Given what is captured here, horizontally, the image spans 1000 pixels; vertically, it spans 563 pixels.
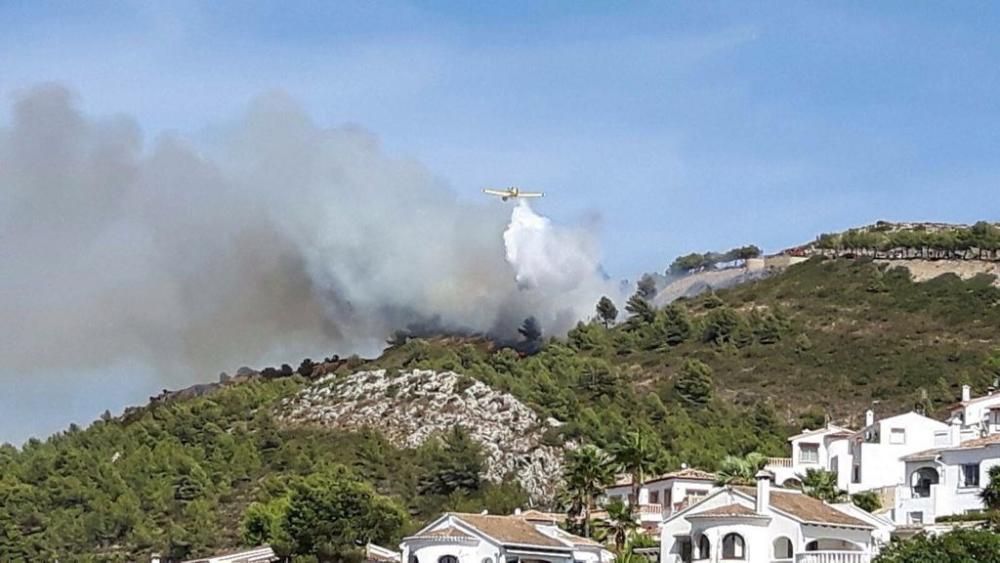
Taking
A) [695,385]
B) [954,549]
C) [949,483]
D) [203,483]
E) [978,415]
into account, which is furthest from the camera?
[695,385]

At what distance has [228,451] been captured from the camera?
157m

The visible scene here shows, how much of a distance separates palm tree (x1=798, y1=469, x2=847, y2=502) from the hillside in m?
24.1

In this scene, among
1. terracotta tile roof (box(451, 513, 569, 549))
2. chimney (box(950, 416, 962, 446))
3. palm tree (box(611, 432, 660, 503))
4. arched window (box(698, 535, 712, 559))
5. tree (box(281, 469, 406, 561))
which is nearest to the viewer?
arched window (box(698, 535, 712, 559))

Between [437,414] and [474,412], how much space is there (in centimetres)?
331

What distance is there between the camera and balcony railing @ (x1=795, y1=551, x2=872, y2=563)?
78688mm

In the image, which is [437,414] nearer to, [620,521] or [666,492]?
[666,492]

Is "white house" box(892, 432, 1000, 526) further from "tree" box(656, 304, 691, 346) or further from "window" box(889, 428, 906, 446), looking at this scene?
"tree" box(656, 304, 691, 346)

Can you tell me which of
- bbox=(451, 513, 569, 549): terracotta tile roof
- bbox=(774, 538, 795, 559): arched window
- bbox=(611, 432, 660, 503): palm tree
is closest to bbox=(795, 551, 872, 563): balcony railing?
bbox=(774, 538, 795, 559): arched window

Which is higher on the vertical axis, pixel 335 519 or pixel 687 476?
pixel 687 476

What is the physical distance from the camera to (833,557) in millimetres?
78812

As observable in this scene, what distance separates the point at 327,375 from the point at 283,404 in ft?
30.4

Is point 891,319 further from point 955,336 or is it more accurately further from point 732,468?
point 732,468

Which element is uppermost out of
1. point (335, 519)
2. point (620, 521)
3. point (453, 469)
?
point (453, 469)

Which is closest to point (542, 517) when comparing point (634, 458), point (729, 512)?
point (634, 458)
